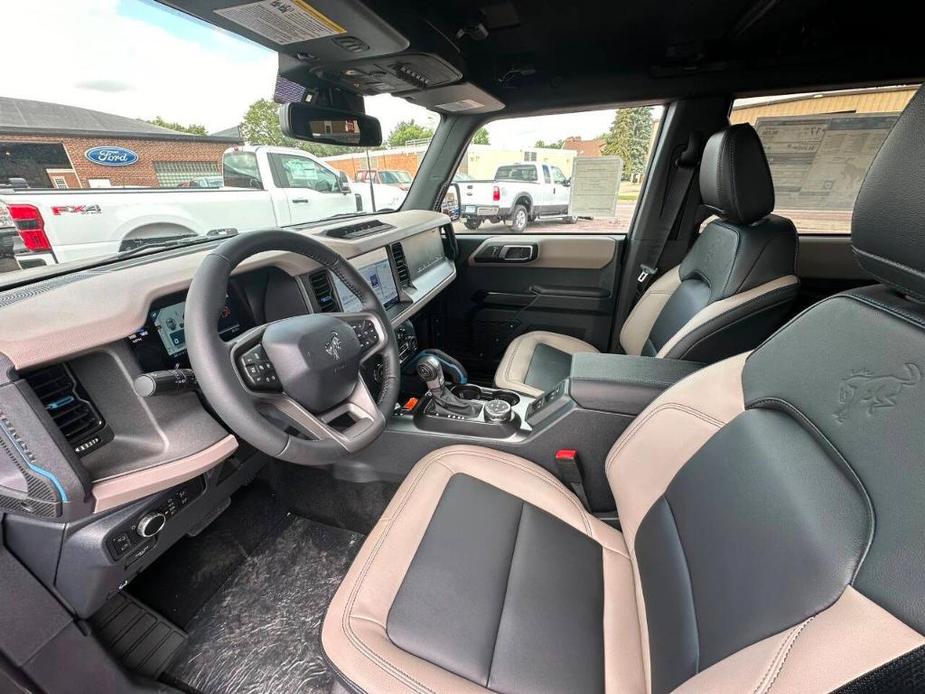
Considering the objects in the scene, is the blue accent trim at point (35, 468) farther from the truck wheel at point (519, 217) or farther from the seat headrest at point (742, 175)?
the truck wheel at point (519, 217)

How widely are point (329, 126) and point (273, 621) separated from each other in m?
1.85

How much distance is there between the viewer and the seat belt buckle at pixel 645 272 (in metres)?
2.19

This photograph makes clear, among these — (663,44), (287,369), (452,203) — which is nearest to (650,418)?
(287,369)

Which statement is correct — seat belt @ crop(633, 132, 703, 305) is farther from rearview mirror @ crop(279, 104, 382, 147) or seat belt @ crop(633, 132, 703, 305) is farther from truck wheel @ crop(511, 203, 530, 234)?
rearview mirror @ crop(279, 104, 382, 147)

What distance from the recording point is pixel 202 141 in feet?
7.93

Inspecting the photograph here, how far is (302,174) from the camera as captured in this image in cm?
324

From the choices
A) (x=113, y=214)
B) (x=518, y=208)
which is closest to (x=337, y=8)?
(x=518, y=208)

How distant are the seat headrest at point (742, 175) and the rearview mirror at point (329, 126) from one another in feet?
4.82

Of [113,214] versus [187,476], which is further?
[113,214]

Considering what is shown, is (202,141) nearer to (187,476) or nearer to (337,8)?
(337,8)

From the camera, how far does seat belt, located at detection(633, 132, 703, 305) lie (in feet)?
6.52

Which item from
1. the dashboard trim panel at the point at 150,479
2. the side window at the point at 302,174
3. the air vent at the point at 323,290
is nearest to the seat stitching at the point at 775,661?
the dashboard trim panel at the point at 150,479

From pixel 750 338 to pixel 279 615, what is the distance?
1709 millimetres

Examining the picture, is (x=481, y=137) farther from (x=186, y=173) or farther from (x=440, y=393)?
(x=440, y=393)
